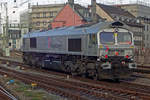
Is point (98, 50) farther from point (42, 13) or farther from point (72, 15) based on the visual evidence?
point (42, 13)

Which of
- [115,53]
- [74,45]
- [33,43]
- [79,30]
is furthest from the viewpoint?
[33,43]

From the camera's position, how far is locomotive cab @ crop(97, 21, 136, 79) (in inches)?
630

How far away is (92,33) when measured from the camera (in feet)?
54.7

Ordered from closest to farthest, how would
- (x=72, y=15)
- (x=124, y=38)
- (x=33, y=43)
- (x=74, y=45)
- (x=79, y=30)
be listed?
(x=124, y=38) < (x=79, y=30) < (x=74, y=45) < (x=33, y=43) < (x=72, y=15)

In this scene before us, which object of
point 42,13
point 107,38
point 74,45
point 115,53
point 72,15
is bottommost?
point 115,53

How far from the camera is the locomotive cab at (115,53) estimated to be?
1599cm

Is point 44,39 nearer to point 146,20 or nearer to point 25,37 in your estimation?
point 25,37

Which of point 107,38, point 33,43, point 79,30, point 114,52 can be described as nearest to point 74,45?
point 79,30

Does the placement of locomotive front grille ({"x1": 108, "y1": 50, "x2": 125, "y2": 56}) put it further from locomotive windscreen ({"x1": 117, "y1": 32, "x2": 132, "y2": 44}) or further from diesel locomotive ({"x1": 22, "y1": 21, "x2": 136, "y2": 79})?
locomotive windscreen ({"x1": 117, "y1": 32, "x2": 132, "y2": 44})

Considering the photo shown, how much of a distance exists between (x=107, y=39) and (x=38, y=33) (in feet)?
33.9

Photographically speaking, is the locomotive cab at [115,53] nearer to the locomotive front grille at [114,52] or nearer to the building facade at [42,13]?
A: the locomotive front grille at [114,52]

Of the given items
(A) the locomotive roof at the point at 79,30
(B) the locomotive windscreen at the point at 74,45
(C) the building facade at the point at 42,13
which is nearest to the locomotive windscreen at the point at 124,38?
(A) the locomotive roof at the point at 79,30

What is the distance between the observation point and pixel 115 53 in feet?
53.3

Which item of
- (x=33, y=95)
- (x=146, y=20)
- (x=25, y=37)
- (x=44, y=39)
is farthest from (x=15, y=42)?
(x=33, y=95)
